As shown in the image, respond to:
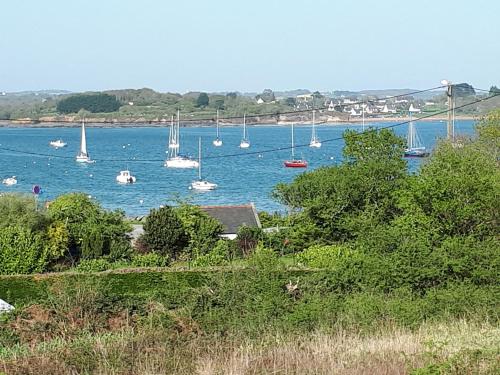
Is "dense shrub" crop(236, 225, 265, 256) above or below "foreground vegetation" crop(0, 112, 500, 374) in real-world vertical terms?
below

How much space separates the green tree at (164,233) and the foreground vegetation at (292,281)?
56 millimetres

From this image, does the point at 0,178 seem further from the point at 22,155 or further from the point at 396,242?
the point at 396,242

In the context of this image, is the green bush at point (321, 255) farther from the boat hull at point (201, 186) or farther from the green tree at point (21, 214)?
the boat hull at point (201, 186)

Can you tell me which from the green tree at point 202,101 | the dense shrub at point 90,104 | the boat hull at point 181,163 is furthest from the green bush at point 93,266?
the green tree at point 202,101

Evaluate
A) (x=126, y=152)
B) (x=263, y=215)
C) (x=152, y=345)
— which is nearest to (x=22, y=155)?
(x=126, y=152)

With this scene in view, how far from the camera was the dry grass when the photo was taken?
8445 millimetres

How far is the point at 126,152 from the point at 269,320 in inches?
3974

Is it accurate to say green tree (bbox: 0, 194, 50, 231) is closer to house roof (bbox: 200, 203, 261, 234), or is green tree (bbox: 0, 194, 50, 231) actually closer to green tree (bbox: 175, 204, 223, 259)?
green tree (bbox: 175, 204, 223, 259)

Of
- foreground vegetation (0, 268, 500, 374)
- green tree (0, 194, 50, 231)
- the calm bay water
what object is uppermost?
foreground vegetation (0, 268, 500, 374)

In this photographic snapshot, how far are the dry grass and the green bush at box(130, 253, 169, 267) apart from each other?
15948mm

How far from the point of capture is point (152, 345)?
10094 mm

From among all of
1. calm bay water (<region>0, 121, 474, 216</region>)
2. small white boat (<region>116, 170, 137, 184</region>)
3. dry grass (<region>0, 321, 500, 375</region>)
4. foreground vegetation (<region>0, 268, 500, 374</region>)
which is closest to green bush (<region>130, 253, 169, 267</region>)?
foreground vegetation (<region>0, 268, 500, 374</region>)

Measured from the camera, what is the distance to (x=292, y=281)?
18.4 m

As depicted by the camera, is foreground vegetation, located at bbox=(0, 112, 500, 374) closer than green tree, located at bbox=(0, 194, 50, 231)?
Yes
